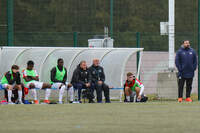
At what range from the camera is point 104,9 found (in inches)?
1214

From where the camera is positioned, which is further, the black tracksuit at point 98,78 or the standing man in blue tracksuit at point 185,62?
the black tracksuit at point 98,78

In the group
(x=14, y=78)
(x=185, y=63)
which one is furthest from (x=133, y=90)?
(x=14, y=78)

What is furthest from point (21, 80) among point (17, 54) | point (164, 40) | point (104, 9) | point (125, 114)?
point (104, 9)

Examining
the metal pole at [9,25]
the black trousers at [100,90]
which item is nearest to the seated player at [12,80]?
the metal pole at [9,25]

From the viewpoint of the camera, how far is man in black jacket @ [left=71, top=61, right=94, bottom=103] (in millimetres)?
17484

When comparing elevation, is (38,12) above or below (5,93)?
above

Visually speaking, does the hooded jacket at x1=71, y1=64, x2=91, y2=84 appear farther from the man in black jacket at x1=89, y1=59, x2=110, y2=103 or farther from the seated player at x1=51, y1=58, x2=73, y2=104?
the seated player at x1=51, y1=58, x2=73, y2=104

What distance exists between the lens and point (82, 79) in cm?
1772

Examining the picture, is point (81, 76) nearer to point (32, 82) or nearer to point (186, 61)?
point (32, 82)

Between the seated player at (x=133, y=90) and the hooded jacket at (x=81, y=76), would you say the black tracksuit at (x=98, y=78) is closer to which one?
the hooded jacket at (x=81, y=76)

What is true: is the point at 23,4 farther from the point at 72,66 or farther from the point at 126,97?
the point at 126,97

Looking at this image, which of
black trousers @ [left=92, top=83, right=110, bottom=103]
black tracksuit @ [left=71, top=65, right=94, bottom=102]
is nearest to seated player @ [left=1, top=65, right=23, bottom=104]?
black tracksuit @ [left=71, top=65, right=94, bottom=102]

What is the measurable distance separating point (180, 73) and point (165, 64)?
4.16 meters

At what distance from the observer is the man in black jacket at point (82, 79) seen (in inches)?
688
